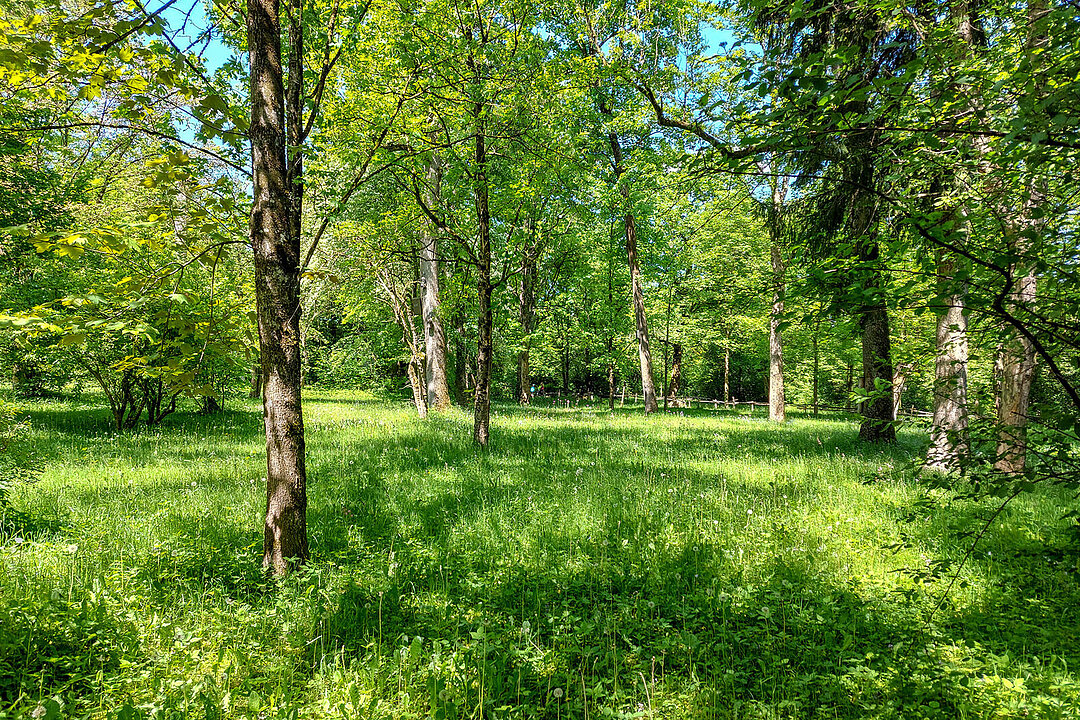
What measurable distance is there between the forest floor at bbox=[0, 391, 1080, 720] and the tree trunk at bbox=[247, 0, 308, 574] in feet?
3.25

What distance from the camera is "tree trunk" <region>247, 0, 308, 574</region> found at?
11.9 ft

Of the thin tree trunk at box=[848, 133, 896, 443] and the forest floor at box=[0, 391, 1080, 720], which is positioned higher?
the thin tree trunk at box=[848, 133, 896, 443]

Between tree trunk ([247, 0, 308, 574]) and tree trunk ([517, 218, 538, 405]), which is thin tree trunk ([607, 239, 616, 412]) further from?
tree trunk ([247, 0, 308, 574])

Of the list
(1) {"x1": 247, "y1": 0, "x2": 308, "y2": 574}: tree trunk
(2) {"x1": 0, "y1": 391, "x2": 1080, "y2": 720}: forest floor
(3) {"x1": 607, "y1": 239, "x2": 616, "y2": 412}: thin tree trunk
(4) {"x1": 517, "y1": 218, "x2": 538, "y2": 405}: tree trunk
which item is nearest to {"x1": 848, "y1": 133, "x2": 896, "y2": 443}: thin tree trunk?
(2) {"x1": 0, "y1": 391, "x2": 1080, "y2": 720}: forest floor

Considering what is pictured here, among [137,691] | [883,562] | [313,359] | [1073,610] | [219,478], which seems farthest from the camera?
[313,359]

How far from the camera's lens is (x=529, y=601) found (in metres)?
3.90

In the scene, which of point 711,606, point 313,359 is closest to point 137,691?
point 711,606

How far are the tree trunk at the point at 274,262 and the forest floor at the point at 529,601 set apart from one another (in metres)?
0.99

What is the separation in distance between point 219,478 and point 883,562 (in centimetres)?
832

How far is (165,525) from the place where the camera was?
474 centimetres

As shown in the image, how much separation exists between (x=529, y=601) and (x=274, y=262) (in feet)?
11.4

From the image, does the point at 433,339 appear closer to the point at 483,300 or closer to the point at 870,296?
the point at 483,300

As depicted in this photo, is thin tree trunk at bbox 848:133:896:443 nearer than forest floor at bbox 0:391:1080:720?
No

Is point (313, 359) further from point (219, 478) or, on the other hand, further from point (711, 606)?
point (711, 606)
